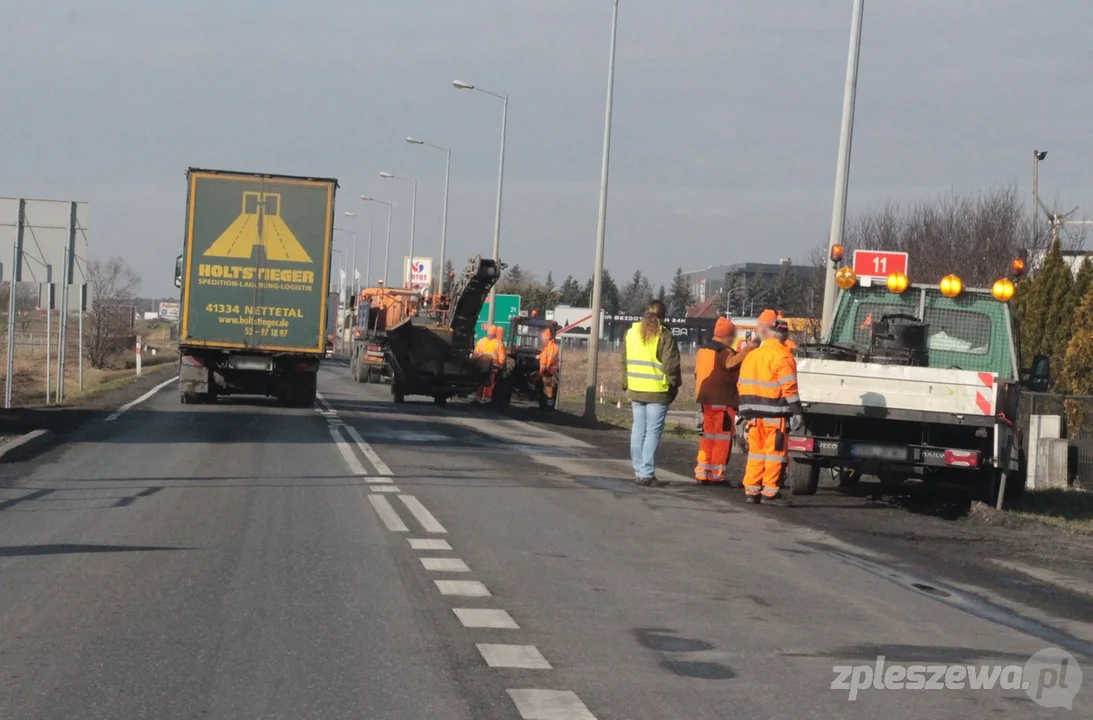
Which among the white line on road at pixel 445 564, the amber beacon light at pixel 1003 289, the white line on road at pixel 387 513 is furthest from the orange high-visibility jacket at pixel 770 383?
the white line on road at pixel 445 564

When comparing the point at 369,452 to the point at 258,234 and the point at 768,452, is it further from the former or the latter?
the point at 258,234

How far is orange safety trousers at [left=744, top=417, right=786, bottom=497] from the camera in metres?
13.0

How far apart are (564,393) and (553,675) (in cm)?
4242

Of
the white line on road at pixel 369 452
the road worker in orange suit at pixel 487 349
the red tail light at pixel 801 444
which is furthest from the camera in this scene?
the road worker in orange suit at pixel 487 349

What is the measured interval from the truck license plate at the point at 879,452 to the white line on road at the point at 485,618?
6.66m

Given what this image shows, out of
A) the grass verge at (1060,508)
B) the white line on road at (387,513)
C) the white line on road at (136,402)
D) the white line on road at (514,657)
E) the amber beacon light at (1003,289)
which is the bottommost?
the white line on road at (136,402)

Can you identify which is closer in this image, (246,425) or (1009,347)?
(1009,347)

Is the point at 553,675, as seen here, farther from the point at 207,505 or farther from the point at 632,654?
the point at 207,505

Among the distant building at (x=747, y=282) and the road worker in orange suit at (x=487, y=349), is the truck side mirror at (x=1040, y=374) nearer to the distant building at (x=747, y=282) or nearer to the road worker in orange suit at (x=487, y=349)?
the road worker in orange suit at (x=487, y=349)

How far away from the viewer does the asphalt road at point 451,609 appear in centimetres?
566

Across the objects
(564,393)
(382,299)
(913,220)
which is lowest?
(564,393)

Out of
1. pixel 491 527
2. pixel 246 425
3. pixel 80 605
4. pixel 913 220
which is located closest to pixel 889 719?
pixel 80 605

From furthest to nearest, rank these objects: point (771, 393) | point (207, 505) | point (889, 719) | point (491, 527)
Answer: point (771, 393) → point (207, 505) → point (491, 527) → point (889, 719)

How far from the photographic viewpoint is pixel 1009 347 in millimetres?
14523
